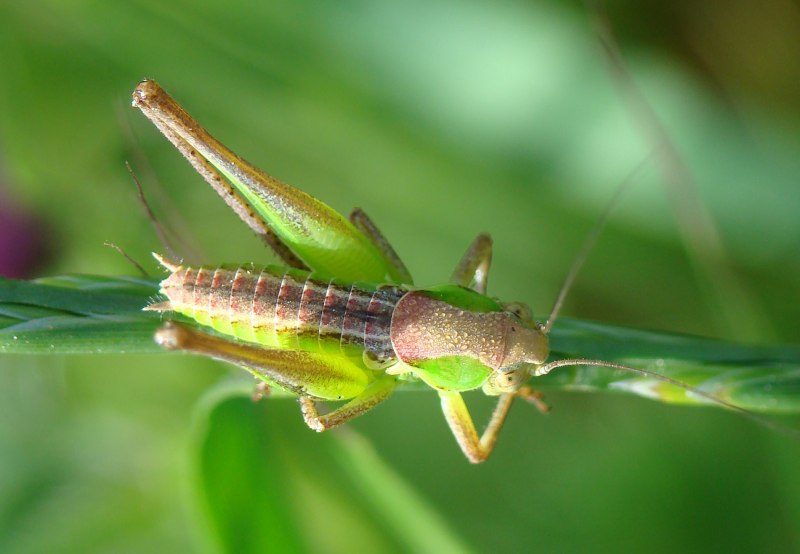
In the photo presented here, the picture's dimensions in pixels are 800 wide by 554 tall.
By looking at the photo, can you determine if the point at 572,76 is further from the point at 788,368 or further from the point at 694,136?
the point at 788,368

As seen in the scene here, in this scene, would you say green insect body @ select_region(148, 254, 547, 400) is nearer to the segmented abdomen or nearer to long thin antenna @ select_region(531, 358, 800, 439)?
the segmented abdomen

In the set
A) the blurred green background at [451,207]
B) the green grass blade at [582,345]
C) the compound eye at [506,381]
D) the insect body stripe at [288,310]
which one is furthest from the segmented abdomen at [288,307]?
the blurred green background at [451,207]

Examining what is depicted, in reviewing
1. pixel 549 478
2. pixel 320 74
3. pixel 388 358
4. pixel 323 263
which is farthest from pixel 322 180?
pixel 549 478

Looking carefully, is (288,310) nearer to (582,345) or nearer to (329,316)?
(329,316)

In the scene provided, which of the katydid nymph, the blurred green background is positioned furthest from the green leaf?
Result: the katydid nymph

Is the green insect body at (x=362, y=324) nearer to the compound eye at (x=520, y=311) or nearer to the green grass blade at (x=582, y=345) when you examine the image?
the compound eye at (x=520, y=311)

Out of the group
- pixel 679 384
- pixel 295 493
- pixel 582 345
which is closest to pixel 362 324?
pixel 582 345
